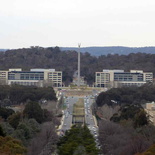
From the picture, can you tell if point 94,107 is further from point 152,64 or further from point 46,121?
point 152,64

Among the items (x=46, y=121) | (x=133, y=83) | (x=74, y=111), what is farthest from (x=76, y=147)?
(x=133, y=83)

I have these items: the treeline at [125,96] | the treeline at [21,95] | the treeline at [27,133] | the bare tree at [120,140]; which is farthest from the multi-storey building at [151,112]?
the treeline at [21,95]

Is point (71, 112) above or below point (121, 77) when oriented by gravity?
below

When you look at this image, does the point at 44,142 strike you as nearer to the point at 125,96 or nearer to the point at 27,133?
the point at 27,133

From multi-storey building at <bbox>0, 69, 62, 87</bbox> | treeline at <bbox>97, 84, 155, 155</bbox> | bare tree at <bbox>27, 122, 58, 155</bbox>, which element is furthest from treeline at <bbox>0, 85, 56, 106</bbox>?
multi-storey building at <bbox>0, 69, 62, 87</bbox>

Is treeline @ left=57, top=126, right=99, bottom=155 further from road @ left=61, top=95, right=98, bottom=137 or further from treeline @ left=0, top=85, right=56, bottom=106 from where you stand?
treeline @ left=0, top=85, right=56, bottom=106

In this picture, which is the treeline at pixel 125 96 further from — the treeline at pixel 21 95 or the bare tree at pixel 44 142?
the bare tree at pixel 44 142

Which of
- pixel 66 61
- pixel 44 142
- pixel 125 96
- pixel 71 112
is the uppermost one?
pixel 66 61

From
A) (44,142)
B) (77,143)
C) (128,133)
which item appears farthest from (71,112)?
(77,143)
